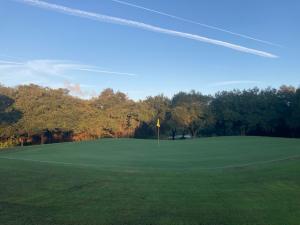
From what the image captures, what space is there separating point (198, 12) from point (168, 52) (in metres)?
12.9

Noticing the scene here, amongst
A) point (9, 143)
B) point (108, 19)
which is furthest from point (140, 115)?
point (108, 19)

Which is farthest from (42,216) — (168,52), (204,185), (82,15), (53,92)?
(53,92)

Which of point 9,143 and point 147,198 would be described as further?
point 9,143

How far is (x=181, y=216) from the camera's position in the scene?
210 inches

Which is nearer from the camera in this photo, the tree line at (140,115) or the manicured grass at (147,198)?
the manicured grass at (147,198)

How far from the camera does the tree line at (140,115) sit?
45031 mm

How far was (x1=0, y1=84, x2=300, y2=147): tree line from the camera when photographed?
45031 millimetres

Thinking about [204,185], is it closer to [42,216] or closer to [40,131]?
[42,216]

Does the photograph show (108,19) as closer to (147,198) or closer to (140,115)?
(147,198)

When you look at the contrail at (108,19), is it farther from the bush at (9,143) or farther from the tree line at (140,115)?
the bush at (9,143)

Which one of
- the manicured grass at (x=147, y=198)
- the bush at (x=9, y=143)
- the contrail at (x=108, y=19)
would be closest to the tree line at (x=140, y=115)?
the bush at (x=9, y=143)

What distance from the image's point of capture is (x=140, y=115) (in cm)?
5609

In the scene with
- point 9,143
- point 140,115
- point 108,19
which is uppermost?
point 108,19

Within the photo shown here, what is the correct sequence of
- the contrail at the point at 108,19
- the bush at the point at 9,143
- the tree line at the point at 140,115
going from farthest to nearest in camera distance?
the tree line at the point at 140,115 → the bush at the point at 9,143 → the contrail at the point at 108,19
